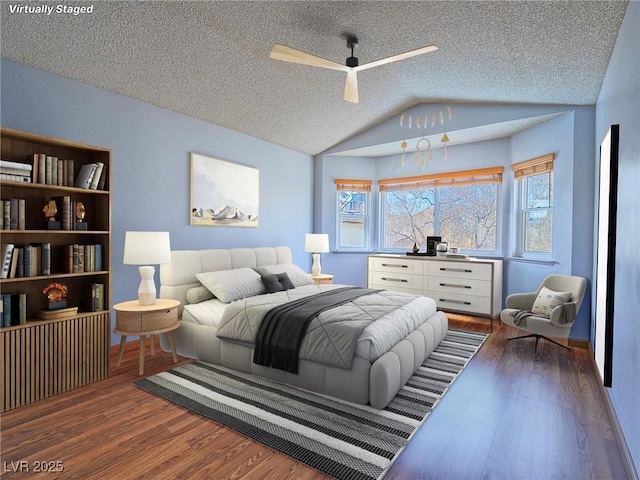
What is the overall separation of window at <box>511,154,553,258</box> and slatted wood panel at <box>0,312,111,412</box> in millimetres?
5200

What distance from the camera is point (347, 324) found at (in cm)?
264

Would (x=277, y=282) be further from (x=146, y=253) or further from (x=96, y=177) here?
(x=96, y=177)

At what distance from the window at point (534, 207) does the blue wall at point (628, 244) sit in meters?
2.13

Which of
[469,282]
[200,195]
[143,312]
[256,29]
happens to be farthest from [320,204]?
[143,312]

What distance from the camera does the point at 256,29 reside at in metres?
3.14

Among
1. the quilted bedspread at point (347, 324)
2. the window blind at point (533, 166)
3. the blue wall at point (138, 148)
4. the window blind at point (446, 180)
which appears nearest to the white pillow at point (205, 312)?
the quilted bedspread at point (347, 324)

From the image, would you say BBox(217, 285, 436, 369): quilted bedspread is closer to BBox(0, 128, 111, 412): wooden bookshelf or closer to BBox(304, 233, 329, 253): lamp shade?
BBox(0, 128, 111, 412): wooden bookshelf

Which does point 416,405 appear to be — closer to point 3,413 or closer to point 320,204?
A: point 3,413

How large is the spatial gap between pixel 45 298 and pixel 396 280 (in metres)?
4.40

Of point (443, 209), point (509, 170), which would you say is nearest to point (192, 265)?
point (443, 209)

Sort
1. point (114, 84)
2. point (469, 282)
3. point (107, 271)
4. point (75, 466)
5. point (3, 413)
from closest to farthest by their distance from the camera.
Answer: point (75, 466)
point (3, 413)
point (107, 271)
point (114, 84)
point (469, 282)

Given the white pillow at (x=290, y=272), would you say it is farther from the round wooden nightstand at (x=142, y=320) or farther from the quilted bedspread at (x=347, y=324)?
the round wooden nightstand at (x=142, y=320)

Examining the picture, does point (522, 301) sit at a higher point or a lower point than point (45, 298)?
lower

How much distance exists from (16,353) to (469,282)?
4.89 m
